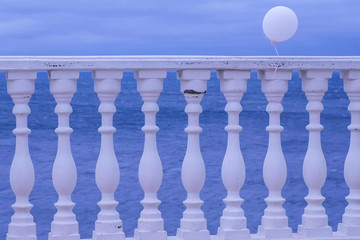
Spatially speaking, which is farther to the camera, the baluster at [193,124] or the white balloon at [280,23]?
the baluster at [193,124]

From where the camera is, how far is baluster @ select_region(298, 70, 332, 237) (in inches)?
161

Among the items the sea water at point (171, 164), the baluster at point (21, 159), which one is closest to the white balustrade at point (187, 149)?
the baluster at point (21, 159)

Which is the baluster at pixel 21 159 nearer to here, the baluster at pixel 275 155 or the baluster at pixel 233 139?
the baluster at pixel 233 139

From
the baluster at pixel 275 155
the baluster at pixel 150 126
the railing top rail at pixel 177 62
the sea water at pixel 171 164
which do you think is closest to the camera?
the railing top rail at pixel 177 62

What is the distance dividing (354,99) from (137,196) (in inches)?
306

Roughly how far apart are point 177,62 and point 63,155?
0.75 m

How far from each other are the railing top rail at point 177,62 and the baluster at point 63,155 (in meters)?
0.07

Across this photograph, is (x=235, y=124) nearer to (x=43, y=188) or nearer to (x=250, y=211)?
(x=250, y=211)

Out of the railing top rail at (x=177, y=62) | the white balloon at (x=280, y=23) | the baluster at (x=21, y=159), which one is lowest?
the baluster at (x=21, y=159)

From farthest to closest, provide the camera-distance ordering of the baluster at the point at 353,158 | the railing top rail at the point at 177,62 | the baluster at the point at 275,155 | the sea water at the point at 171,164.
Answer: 1. the sea water at the point at 171,164
2. the baluster at the point at 353,158
3. the baluster at the point at 275,155
4. the railing top rail at the point at 177,62

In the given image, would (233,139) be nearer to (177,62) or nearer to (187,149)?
(187,149)

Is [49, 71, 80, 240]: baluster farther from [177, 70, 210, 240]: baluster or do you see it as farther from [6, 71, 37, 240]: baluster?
[177, 70, 210, 240]: baluster

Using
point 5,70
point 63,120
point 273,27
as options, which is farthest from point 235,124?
point 5,70

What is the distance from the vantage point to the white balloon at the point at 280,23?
3781 millimetres
